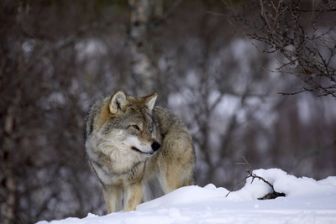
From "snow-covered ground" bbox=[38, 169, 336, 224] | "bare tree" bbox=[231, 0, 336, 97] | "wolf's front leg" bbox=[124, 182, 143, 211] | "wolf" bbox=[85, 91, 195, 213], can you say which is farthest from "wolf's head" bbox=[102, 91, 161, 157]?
"bare tree" bbox=[231, 0, 336, 97]

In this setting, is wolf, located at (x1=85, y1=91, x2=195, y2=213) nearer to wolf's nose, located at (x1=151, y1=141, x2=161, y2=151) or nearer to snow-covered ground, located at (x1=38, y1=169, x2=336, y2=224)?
wolf's nose, located at (x1=151, y1=141, x2=161, y2=151)

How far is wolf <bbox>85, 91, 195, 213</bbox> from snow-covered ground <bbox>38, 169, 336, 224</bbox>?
155cm

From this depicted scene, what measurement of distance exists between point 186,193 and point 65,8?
987 centimetres

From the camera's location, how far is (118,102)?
9.06m

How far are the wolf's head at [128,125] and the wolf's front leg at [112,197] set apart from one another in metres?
0.50

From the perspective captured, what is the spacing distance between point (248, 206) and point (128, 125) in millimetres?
2891

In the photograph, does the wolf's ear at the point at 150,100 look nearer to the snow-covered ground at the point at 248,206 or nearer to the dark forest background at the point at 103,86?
the dark forest background at the point at 103,86

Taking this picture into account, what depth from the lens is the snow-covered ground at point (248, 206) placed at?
19.5ft

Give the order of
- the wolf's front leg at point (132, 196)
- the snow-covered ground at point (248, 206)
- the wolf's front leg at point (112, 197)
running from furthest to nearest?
the wolf's front leg at point (112, 197) → the wolf's front leg at point (132, 196) → the snow-covered ground at point (248, 206)

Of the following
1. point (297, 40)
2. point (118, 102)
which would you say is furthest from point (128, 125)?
point (297, 40)

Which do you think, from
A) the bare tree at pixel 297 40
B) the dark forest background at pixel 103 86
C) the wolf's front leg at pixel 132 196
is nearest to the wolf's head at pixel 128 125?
the wolf's front leg at pixel 132 196

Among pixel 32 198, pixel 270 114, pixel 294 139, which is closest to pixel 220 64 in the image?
pixel 270 114

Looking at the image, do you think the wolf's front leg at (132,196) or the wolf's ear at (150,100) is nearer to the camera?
the wolf's front leg at (132,196)

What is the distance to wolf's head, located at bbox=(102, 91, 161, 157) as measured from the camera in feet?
29.3
